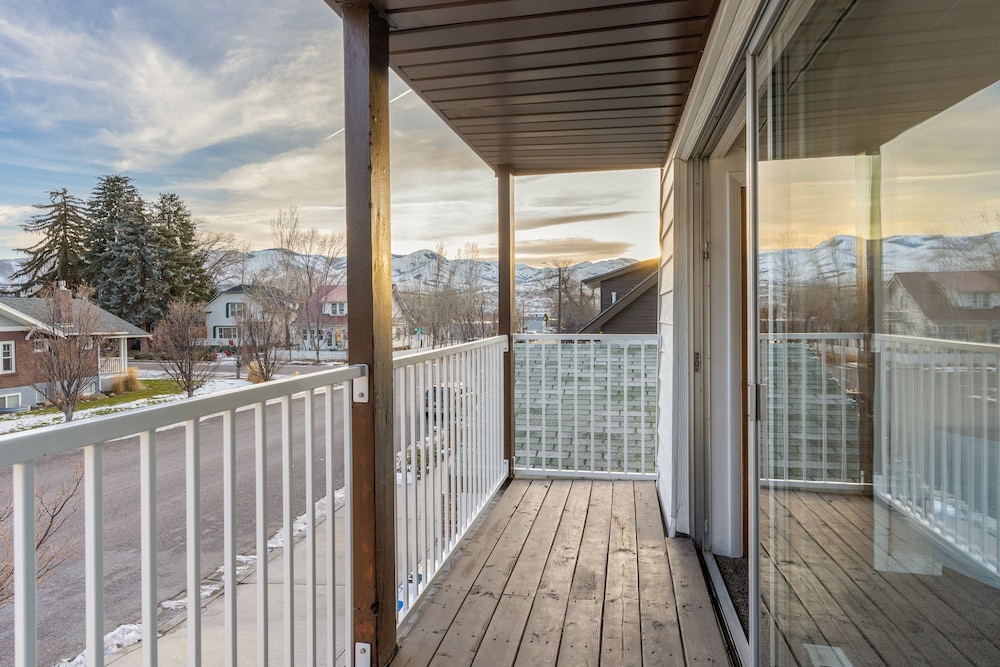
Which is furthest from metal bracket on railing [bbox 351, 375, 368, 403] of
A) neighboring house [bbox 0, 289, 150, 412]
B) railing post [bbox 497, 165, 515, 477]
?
railing post [bbox 497, 165, 515, 477]

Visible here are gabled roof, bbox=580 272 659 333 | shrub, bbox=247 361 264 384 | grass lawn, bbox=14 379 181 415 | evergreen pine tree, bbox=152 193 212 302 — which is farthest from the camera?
gabled roof, bbox=580 272 659 333

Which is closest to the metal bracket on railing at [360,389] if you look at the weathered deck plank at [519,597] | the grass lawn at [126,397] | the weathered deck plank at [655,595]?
the grass lawn at [126,397]

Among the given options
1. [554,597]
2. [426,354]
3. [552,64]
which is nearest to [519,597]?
[554,597]

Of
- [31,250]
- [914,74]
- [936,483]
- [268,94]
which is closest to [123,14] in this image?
[31,250]

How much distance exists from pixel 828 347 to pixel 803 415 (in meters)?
0.21

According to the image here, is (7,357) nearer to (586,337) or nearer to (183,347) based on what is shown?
(183,347)

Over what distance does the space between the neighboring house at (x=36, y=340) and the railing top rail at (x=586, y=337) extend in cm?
255

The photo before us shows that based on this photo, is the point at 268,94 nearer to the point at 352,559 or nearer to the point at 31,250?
the point at 31,250

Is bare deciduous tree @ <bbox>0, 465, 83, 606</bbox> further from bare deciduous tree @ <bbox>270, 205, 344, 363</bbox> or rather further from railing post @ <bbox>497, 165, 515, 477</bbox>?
railing post @ <bbox>497, 165, 515, 477</bbox>

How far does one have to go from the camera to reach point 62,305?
202cm

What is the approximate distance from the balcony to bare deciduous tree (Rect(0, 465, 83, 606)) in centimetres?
6

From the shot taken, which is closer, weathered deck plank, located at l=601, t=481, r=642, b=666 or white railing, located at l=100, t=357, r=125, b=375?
weathered deck plank, located at l=601, t=481, r=642, b=666

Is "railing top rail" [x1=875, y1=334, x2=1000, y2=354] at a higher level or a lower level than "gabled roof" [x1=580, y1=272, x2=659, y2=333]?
lower

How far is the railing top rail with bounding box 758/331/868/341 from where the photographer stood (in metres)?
0.97
